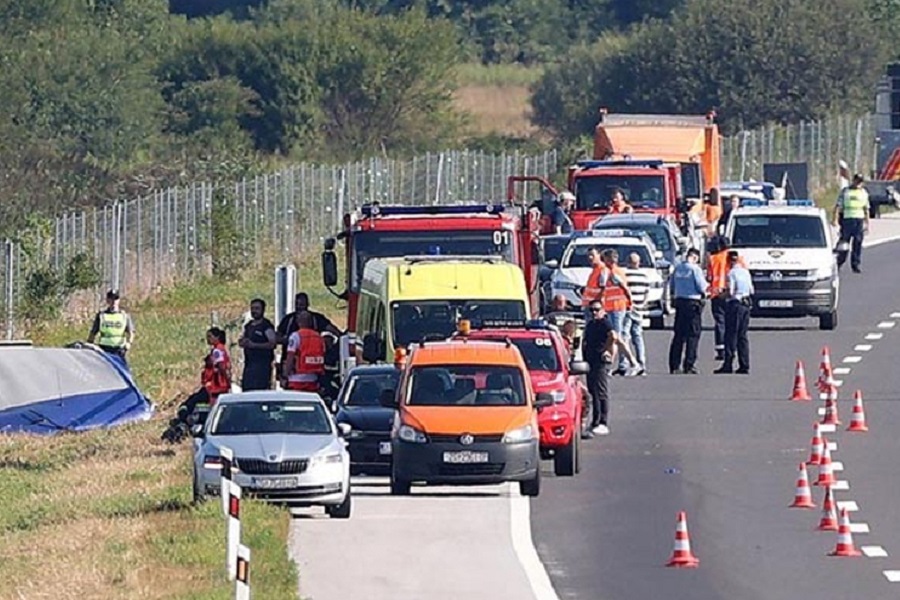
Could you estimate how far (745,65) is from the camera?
93812mm

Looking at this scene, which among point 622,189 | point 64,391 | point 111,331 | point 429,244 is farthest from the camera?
point 622,189

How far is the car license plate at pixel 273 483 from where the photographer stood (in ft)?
84.5

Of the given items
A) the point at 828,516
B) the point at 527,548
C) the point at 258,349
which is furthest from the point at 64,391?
the point at 828,516

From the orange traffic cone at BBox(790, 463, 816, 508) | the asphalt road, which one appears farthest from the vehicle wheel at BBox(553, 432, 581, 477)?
the orange traffic cone at BBox(790, 463, 816, 508)

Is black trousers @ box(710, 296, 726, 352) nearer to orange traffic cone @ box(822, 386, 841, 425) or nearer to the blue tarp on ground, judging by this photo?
orange traffic cone @ box(822, 386, 841, 425)

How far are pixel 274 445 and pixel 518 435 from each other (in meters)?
2.48

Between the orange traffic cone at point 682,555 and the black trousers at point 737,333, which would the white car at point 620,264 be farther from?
the orange traffic cone at point 682,555

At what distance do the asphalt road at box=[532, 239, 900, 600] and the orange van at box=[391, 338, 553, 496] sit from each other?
607 millimetres

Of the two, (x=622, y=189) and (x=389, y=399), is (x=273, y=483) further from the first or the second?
(x=622, y=189)

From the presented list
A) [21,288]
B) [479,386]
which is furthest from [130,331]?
[479,386]

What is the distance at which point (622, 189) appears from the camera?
5028 centimetres

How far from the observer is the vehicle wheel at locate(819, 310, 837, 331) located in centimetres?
4256

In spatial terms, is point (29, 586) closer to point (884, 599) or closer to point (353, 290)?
point (884, 599)

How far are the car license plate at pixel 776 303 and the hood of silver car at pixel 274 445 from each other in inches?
672
